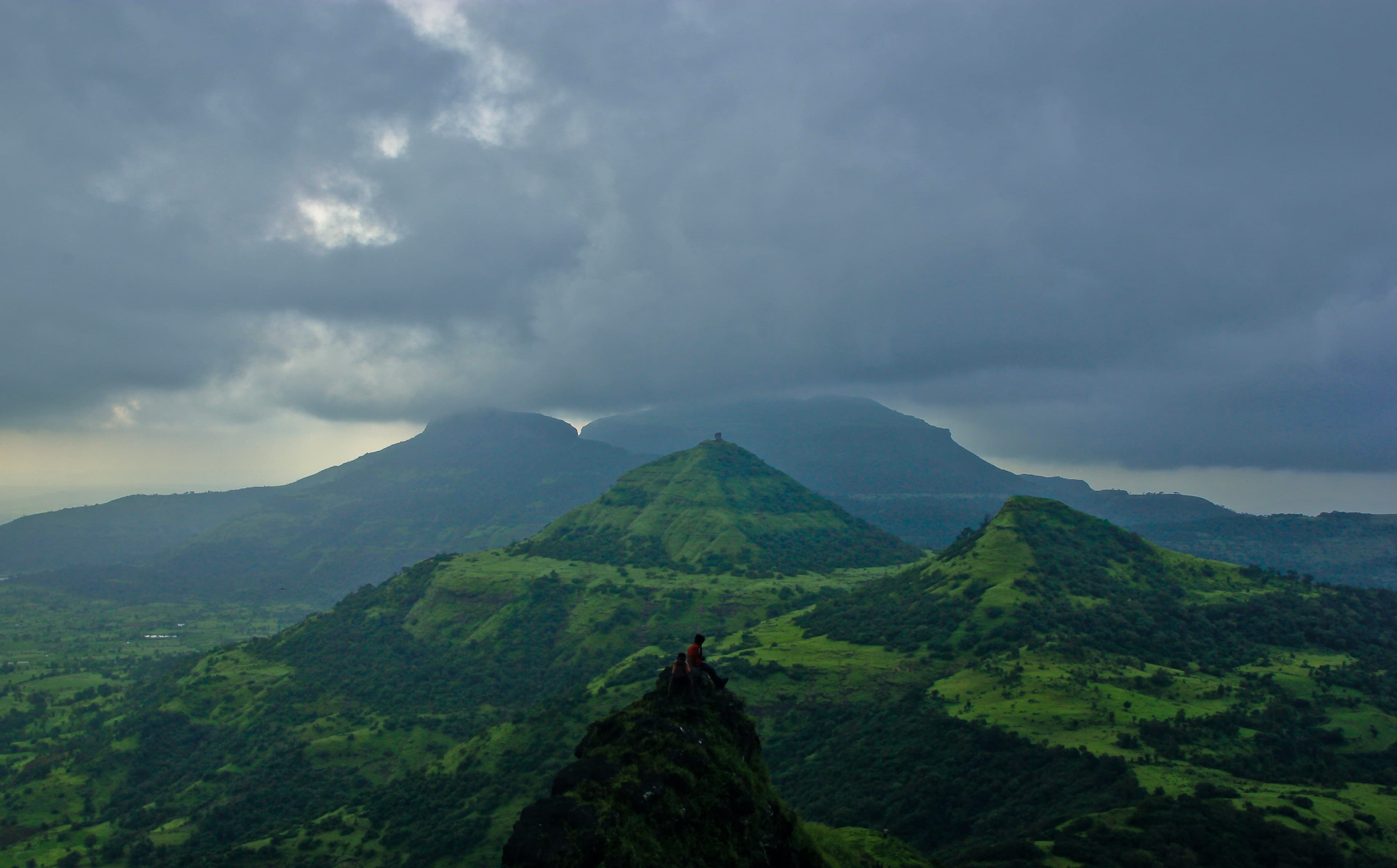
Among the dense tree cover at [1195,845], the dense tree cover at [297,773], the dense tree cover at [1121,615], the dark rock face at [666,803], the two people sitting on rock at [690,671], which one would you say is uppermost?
the two people sitting on rock at [690,671]

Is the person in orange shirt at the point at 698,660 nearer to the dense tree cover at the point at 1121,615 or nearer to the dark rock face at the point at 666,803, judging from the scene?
the dark rock face at the point at 666,803

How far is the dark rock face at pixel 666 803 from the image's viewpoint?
2570cm

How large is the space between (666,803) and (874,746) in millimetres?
90945

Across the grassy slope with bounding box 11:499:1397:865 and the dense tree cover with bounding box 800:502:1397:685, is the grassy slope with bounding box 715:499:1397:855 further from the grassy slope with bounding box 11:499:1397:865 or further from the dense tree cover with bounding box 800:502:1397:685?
the dense tree cover with bounding box 800:502:1397:685

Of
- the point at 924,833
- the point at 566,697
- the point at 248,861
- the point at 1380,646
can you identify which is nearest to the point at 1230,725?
the point at 924,833

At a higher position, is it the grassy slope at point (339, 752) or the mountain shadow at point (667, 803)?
the mountain shadow at point (667, 803)

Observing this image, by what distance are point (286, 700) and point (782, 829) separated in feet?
620

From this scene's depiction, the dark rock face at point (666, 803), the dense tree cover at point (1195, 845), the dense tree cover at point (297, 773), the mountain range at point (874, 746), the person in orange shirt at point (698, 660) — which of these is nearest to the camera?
the dark rock face at point (666, 803)

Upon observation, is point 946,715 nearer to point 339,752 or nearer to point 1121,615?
point 1121,615

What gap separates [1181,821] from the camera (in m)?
68.5

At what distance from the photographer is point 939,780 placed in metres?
96.9

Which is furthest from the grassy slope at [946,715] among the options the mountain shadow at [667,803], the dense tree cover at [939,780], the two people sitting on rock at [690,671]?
the two people sitting on rock at [690,671]

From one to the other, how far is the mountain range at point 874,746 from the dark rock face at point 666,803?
0.12 m

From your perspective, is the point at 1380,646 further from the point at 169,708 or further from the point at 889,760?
the point at 169,708
